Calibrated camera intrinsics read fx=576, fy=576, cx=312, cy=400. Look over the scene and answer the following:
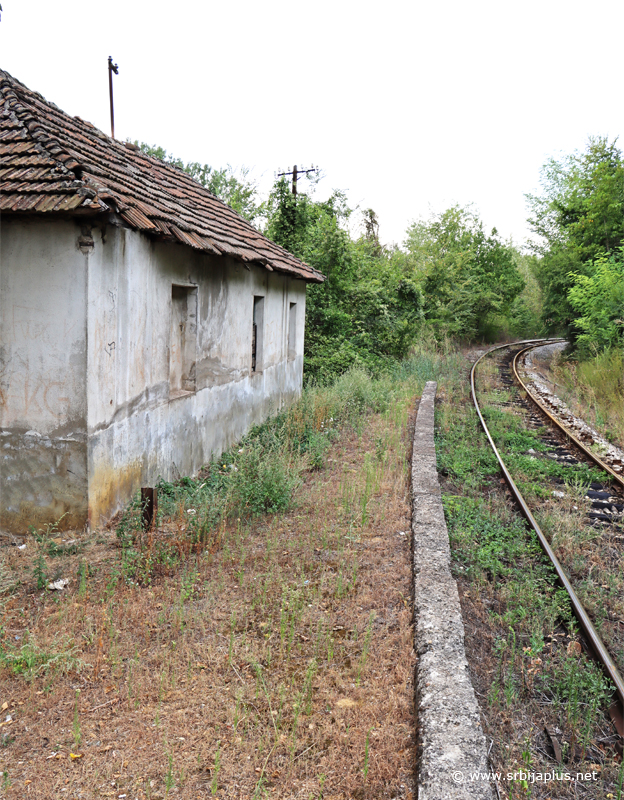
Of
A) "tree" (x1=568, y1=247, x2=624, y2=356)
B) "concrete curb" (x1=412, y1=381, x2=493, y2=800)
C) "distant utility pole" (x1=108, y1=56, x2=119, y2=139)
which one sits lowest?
"concrete curb" (x1=412, y1=381, x2=493, y2=800)

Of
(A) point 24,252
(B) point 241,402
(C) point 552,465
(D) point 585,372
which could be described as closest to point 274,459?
(B) point 241,402

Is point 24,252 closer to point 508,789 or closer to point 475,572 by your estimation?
point 475,572

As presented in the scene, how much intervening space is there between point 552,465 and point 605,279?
417 inches

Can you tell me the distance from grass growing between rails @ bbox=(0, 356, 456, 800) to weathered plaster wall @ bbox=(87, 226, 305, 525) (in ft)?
2.43

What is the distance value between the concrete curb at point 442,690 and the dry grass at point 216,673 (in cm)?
12

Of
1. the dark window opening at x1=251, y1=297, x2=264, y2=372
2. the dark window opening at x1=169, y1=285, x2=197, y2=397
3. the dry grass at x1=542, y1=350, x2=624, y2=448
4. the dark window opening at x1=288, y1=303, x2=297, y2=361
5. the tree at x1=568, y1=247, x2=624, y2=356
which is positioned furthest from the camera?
the tree at x1=568, y1=247, x2=624, y2=356

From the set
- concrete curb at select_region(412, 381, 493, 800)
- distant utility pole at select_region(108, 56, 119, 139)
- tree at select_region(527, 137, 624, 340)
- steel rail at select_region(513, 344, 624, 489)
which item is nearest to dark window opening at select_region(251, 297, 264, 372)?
distant utility pole at select_region(108, 56, 119, 139)

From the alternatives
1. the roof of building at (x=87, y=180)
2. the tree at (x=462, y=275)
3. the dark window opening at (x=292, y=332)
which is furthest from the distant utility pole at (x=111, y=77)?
the tree at (x=462, y=275)

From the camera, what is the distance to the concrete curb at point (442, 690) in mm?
2703

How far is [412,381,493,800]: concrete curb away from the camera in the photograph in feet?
8.87

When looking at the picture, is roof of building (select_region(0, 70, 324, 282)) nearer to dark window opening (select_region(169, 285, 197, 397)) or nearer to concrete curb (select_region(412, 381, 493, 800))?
dark window opening (select_region(169, 285, 197, 397))

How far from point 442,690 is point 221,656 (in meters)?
1.42

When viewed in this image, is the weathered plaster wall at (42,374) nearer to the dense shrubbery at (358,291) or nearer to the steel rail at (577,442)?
the steel rail at (577,442)

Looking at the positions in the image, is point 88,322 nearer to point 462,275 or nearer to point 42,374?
point 42,374
